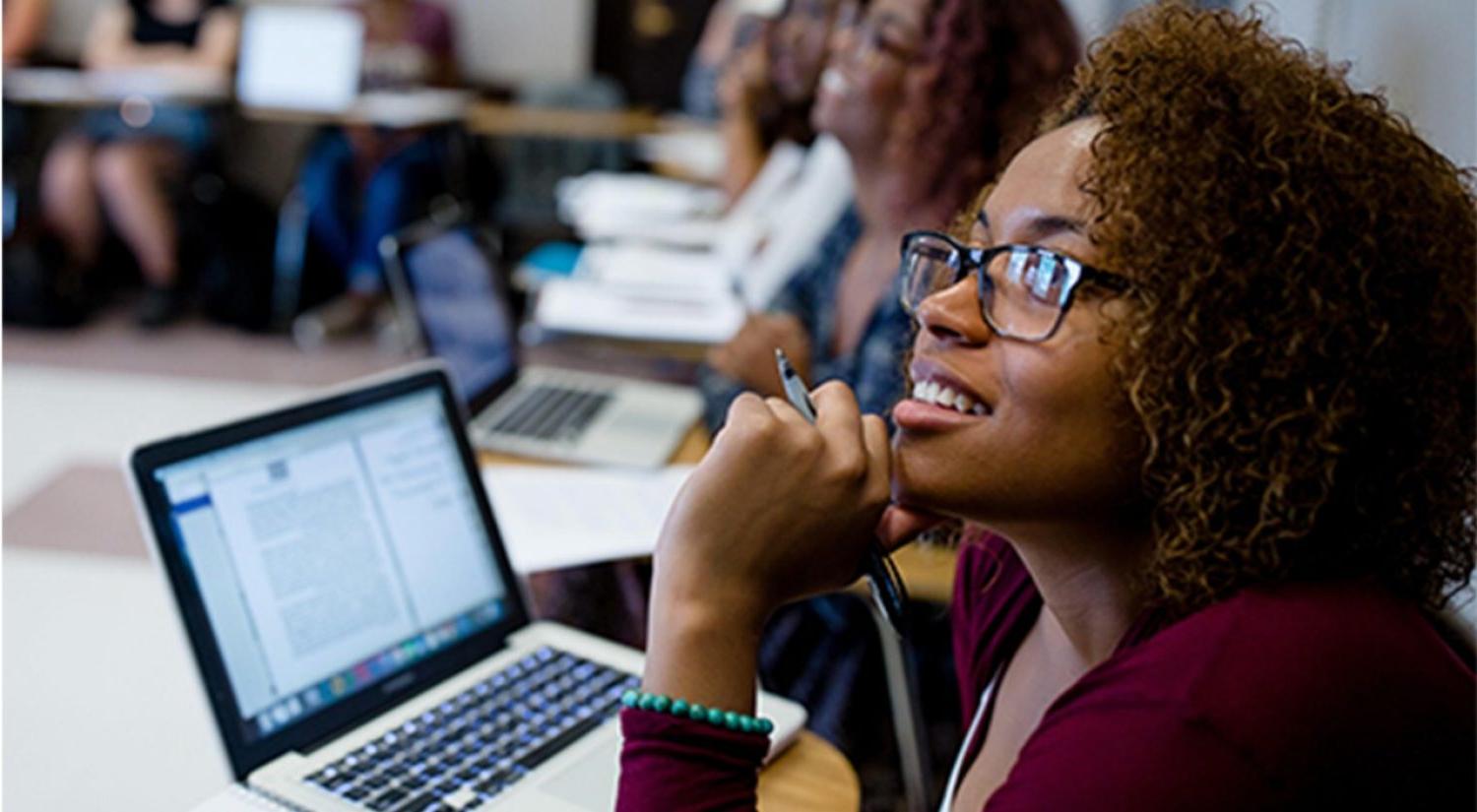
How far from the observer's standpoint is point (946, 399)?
0.85 m

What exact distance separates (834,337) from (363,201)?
3531mm

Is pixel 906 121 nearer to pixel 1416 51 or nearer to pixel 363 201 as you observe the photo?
pixel 1416 51

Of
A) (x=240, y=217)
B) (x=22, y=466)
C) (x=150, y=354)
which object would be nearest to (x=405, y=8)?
(x=240, y=217)

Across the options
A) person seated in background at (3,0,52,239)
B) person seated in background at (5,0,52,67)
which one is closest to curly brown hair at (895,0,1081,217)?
person seated in background at (3,0,52,239)

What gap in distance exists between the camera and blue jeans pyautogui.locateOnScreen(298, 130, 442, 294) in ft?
17.1

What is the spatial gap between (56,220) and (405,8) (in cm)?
158

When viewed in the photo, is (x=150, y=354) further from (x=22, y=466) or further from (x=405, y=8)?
(x=405, y=8)

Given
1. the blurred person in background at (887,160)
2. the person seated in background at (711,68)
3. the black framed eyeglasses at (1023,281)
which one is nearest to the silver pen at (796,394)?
the black framed eyeglasses at (1023,281)

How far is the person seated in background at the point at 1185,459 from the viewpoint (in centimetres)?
70

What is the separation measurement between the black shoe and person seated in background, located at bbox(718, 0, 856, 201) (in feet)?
7.49

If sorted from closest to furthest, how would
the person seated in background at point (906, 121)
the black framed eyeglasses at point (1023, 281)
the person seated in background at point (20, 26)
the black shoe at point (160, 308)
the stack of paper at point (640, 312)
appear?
the black framed eyeglasses at point (1023, 281) < the person seated in background at point (906, 121) < the stack of paper at point (640, 312) < the black shoe at point (160, 308) < the person seated in background at point (20, 26)

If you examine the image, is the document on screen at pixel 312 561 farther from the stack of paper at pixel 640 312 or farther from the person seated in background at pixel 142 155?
the person seated in background at pixel 142 155

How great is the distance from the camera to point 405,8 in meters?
5.80

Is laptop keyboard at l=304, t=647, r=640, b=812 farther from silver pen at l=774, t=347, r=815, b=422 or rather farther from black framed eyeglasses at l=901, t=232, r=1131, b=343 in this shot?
black framed eyeglasses at l=901, t=232, r=1131, b=343
